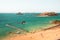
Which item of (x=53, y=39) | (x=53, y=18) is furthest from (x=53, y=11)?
(x=53, y=39)

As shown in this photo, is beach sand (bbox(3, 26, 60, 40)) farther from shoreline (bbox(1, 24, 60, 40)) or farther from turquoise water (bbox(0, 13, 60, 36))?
turquoise water (bbox(0, 13, 60, 36))

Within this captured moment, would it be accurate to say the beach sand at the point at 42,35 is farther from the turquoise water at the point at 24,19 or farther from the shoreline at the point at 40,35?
the turquoise water at the point at 24,19

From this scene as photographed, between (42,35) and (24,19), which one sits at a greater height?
(24,19)

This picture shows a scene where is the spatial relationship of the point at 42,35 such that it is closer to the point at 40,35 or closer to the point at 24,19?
the point at 40,35

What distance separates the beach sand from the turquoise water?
102 millimetres

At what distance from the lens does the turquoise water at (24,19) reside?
1912mm

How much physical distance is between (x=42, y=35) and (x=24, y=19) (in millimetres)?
447

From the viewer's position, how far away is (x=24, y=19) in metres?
2.07

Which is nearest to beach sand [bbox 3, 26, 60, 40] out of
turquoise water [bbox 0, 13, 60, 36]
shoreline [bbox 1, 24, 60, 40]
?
shoreline [bbox 1, 24, 60, 40]

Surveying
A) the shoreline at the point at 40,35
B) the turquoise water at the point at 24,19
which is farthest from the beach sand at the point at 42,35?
the turquoise water at the point at 24,19

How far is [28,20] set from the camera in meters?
2.08

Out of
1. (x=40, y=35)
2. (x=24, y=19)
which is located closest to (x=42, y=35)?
(x=40, y=35)

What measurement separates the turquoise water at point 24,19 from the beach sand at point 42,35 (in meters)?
0.10

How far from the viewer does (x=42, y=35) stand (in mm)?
2078
